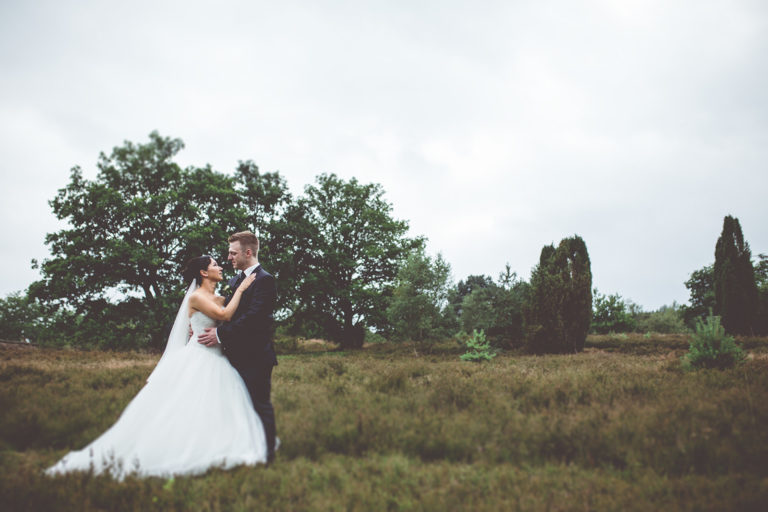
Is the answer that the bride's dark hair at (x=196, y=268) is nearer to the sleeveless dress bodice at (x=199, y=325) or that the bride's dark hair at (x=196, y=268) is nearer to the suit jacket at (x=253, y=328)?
the sleeveless dress bodice at (x=199, y=325)

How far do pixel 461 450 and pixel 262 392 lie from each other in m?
2.59

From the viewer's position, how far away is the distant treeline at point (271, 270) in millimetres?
19688

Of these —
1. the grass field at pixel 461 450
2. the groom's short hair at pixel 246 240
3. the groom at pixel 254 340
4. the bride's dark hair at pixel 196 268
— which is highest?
the groom's short hair at pixel 246 240

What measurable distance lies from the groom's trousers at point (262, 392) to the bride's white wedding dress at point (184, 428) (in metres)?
0.10

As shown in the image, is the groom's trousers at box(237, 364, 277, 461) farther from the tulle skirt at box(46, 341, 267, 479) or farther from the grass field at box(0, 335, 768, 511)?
the grass field at box(0, 335, 768, 511)

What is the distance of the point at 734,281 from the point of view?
2245 cm

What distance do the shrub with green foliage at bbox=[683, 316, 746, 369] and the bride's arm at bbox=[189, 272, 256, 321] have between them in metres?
10.1

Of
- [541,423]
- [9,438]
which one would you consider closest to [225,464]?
[9,438]

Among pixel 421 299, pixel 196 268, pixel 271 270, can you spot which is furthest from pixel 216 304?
pixel 271 270

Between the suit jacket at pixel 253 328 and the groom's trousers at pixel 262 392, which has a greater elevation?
the suit jacket at pixel 253 328

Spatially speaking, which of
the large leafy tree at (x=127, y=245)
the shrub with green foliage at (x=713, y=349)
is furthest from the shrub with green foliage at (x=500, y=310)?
the large leafy tree at (x=127, y=245)

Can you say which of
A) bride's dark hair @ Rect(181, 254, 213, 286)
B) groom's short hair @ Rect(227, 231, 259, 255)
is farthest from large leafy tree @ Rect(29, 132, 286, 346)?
groom's short hair @ Rect(227, 231, 259, 255)

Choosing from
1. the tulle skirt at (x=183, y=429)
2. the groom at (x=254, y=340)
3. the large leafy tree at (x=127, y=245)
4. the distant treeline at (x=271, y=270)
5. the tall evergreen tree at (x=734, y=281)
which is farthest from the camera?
the tall evergreen tree at (x=734, y=281)

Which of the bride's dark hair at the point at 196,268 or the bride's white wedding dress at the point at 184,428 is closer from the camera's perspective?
the bride's white wedding dress at the point at 184,428
